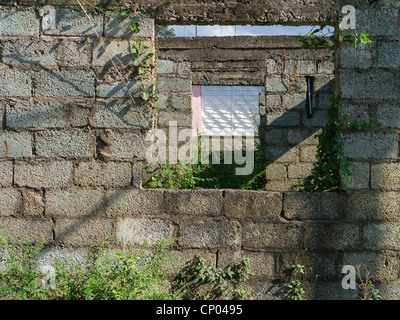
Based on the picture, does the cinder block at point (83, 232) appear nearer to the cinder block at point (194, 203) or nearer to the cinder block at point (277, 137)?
the cinder block at point (194, 203)

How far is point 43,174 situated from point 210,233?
154cm

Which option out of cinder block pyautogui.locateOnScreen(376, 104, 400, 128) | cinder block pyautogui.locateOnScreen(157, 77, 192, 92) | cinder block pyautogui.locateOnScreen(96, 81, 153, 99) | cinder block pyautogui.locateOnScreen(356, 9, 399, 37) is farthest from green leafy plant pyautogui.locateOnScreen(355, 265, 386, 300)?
cinder block pyautogui.locateOnScreen(157, 77, 192, 92)

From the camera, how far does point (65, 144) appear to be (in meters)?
3.38

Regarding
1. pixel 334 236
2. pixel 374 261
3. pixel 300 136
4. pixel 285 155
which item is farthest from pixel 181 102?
pixel 374 261

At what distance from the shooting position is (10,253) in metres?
3.32

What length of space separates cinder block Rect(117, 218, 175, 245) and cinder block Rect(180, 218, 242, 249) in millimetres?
133

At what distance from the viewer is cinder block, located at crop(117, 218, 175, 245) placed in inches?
131

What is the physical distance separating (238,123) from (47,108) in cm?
625

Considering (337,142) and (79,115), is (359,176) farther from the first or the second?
(79,115)

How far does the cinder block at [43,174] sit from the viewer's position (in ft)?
11.0
